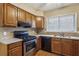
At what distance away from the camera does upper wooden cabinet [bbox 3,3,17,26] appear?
1.44 metres

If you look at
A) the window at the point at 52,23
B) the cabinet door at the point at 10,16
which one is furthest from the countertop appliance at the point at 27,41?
the window at the point at 52,23

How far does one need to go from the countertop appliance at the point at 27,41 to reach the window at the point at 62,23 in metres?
0.40

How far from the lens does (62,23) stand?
4.87 ft

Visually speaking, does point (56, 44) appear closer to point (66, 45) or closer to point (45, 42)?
point (66, 45)

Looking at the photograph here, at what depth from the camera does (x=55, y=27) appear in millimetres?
1517

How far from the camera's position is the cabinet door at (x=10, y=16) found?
1446 mm

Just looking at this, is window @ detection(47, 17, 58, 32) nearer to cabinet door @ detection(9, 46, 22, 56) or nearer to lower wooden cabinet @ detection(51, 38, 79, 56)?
lower wooden cabinet @ detection(51, 38, 79, 56)

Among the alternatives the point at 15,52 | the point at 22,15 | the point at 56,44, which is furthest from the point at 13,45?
the point at 56,44

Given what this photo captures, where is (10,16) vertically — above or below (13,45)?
above

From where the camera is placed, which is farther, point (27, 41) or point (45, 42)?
point (45, 42)

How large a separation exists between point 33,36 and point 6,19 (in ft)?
1.87

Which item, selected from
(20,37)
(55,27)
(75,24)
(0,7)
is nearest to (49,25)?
(55,27)

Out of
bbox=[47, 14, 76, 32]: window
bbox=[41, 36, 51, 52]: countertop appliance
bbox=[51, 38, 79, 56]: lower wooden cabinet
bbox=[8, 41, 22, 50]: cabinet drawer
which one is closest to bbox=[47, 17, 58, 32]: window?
bbox=[47, 14, 76, 32]: window

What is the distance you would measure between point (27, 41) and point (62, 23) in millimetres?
722
